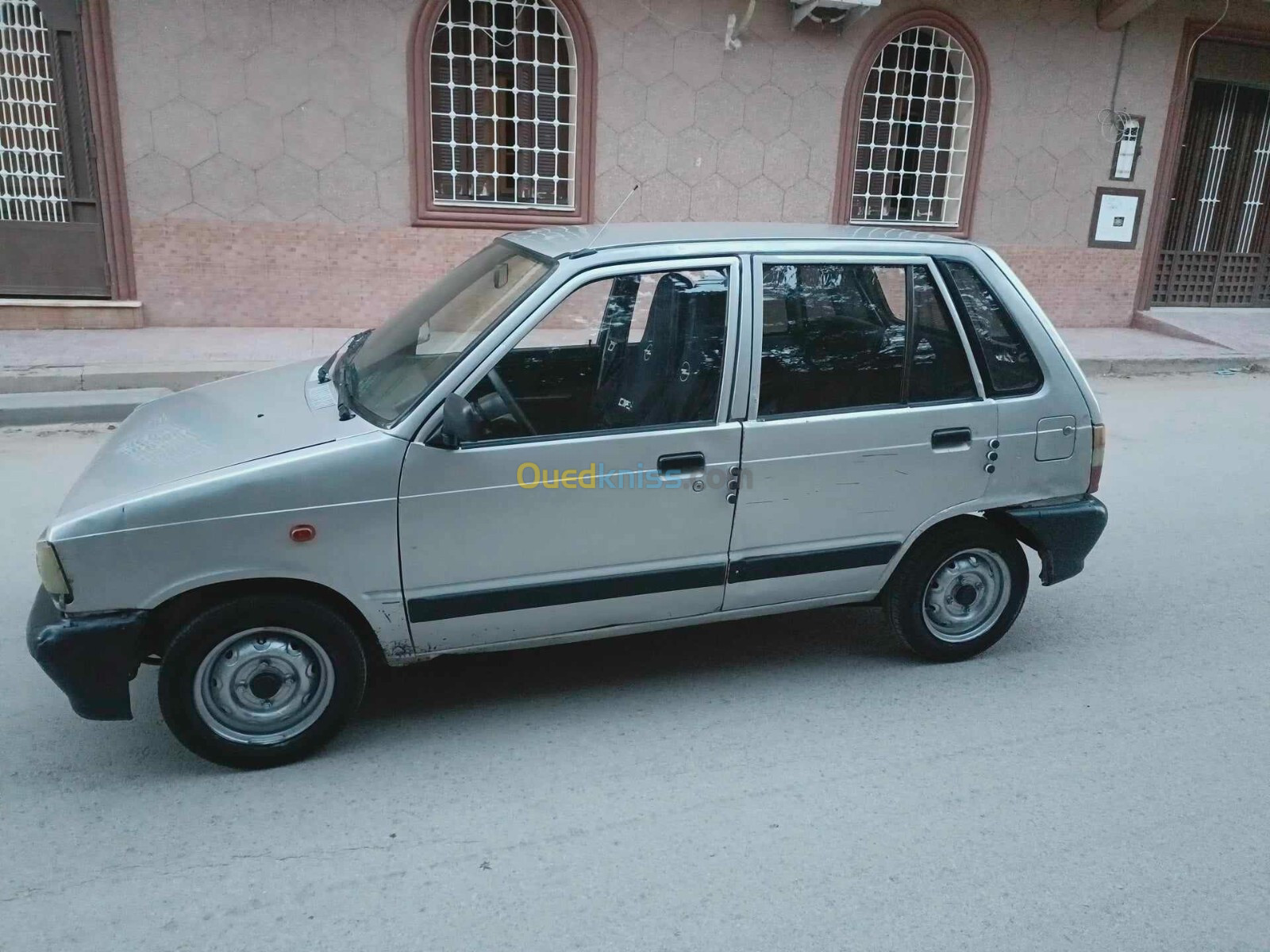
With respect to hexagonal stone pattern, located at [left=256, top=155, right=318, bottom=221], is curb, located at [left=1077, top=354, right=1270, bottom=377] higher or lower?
lower

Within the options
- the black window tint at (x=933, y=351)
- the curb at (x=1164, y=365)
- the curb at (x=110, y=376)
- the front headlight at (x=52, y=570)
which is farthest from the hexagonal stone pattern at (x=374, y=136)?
the front headlight at (x=52, y=570)

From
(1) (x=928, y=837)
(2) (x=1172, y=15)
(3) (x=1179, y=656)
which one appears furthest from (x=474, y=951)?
(2) (x=1172, y=15)

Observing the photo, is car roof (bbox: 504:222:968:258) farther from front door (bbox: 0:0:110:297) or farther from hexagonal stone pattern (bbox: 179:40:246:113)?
front door (bbox: 0:0:110:297)

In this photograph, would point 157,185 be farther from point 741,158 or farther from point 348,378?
point 348,378

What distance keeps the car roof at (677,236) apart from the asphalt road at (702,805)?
1.74 metres

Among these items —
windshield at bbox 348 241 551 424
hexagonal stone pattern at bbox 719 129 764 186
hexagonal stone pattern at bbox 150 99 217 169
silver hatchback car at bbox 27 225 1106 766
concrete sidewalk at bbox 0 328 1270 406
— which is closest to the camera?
silver hatchback car at bbox 27 225 1106 766

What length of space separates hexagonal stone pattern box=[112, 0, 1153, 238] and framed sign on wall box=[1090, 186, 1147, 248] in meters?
0.21

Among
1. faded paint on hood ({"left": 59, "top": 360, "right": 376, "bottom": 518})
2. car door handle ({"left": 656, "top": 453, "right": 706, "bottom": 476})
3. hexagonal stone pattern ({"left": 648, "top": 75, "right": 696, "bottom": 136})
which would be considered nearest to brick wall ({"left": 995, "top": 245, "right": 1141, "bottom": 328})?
hexagonal stone pattern ({"left": 648, "top": 75, "right": 696, "bottom": 136})

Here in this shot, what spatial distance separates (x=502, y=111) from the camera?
10.7 metres

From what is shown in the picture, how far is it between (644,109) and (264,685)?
895cm

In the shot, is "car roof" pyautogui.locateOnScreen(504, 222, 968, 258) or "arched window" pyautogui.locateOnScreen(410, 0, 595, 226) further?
"arched window" pyautogui.locateOnScreen(410, 0, 595, 226)

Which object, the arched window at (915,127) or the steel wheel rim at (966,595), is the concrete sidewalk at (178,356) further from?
the steel wheel rim at (966,595)

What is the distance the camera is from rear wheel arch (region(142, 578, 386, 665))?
3236 millimetres

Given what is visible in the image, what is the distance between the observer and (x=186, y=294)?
10.1 m
